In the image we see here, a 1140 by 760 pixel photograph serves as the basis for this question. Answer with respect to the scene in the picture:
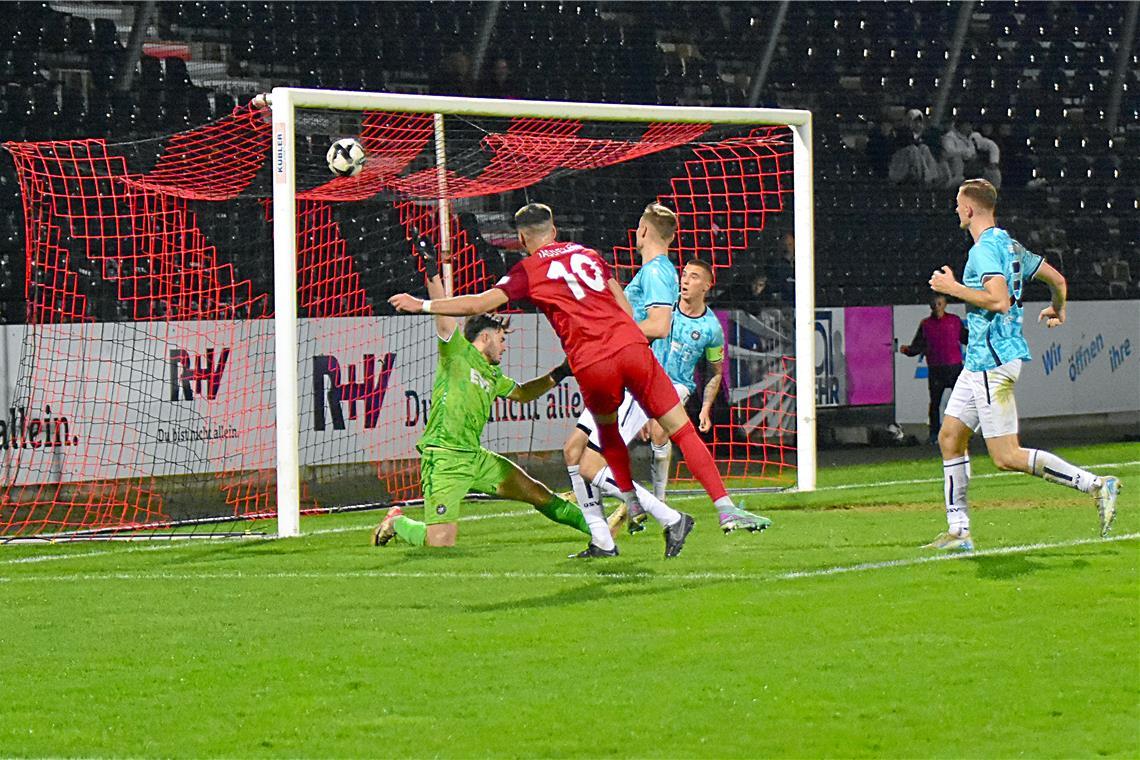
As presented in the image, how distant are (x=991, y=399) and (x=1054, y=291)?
1084mm

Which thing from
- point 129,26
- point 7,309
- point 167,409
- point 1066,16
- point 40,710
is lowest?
point 40,710

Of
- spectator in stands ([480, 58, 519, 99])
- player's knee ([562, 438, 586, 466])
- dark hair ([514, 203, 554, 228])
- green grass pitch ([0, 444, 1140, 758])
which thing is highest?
spectator in stands ([480, 58, 519, 99])

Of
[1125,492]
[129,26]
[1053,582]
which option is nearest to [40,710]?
[1053,582]

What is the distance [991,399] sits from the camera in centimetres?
974

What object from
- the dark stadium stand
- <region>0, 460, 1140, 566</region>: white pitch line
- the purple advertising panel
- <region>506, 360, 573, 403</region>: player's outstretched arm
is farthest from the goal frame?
the purple advertising panel

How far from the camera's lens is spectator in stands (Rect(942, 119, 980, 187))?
25.4 m

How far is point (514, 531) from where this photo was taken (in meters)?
12.5

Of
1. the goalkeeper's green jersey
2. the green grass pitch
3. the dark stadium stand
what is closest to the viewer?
the green grass pitch

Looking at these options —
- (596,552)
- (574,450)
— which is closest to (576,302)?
(574,450)

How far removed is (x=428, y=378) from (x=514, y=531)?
19.9 ft

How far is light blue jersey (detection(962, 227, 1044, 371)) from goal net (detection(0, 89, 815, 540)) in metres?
4.71

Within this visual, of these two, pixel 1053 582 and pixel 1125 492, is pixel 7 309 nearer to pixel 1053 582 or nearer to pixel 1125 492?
pixel 1125 492

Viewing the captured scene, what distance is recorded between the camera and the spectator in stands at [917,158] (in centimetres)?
2494

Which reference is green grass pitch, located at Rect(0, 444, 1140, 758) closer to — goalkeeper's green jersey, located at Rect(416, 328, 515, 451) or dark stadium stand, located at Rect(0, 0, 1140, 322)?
goalkeeper's green jersey, located at Rect(416, 328, 515, 451)
